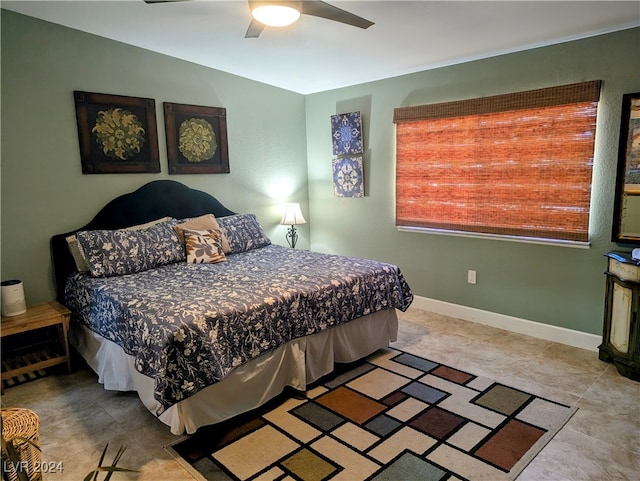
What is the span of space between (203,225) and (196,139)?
93 cm

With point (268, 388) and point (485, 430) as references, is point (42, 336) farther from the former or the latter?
point (485, 430)

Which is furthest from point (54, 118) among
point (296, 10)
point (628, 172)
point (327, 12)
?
point (628, 172)

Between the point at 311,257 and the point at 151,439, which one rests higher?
the point at 311,257

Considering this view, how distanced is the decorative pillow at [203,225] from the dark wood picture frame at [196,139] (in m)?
0.55

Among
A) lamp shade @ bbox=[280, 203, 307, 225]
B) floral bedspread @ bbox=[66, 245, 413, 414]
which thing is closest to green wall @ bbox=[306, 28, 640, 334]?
lamp shade @ bbox=[280, 203, 307, 225]

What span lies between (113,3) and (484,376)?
3547 millimetres

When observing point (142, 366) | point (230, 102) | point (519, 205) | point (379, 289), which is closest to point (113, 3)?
point (230, 102)

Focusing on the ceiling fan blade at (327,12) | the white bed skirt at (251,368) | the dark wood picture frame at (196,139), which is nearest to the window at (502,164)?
the white bed skirt at (251,368)

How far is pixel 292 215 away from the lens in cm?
477

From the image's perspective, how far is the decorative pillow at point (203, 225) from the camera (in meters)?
3.67

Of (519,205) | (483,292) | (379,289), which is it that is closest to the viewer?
(379,289)

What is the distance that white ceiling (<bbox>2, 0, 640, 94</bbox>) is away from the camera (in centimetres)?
271

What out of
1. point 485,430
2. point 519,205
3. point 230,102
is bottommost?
point 485,430

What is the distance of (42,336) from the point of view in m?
3.29
